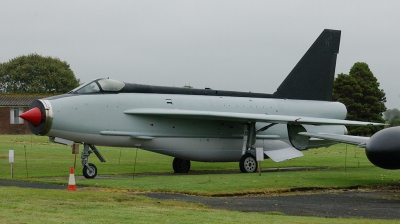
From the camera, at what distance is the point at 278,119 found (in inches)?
831

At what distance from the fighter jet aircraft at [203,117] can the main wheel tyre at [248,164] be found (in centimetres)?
3

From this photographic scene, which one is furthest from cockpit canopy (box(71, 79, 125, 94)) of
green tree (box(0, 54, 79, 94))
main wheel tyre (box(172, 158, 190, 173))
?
green tree (box(0, 54, 79, 94))

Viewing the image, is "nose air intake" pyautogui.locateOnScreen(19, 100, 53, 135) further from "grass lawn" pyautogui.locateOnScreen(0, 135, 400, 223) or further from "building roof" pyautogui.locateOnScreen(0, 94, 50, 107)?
"building roof" pyautogui.locateOnScreen(0, 94, 50, 107)

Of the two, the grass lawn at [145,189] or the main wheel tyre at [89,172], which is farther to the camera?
the main wheel tyre at [89,172]

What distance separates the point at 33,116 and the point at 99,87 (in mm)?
2445

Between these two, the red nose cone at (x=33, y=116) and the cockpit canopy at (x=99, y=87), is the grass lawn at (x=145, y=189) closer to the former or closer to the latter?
the red nose cone at (x=33, y=116)

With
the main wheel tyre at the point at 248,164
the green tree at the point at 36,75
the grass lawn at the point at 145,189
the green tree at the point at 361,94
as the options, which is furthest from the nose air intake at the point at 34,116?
the green tree at the point at 36,75

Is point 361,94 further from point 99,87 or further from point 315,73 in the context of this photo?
point 99,87

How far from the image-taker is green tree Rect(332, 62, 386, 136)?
58.7m

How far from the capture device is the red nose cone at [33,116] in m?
18.6

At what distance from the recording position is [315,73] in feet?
82.9

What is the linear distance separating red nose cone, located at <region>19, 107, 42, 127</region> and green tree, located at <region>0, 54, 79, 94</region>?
68.6 m

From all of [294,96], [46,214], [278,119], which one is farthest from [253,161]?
[46,214]

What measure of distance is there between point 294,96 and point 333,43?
8.88 ft
